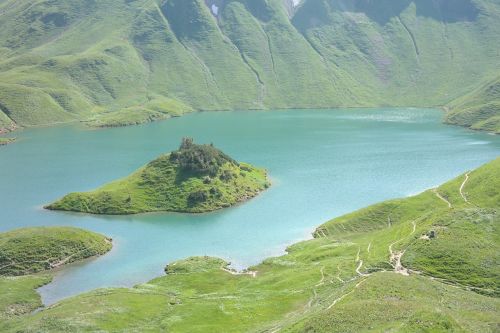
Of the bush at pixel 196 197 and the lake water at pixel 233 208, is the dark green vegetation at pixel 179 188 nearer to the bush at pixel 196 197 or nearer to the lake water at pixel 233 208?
the bush at pixel 196 197

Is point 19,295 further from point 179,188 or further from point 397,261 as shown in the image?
point 179,188

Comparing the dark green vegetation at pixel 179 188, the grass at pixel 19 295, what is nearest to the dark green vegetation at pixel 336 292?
the grass at pixel 19 295

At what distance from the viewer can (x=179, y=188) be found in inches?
5413

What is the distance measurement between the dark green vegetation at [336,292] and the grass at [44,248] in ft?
64.2

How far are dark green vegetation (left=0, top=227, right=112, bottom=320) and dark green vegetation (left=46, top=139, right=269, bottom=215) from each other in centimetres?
2321

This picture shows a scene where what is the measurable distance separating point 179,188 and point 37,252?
44476 millimetres

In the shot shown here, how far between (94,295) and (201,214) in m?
51.3

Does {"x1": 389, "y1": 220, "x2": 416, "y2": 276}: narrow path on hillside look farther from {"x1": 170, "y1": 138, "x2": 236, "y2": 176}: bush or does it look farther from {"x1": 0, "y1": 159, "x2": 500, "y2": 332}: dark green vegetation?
{"x1": 170, "y1": 138, "x2": 236, "y2": 176}: bush

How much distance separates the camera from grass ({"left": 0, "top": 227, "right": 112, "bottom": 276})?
96688 mm

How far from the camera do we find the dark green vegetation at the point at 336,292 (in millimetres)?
53469

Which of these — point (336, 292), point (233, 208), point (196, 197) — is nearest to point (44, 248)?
point (196, 197)

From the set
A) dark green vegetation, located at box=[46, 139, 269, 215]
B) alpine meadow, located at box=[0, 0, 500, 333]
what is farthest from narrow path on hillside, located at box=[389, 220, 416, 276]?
dark green vegetation, located at box=[46, 139, 269, 215]

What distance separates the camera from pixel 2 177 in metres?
174

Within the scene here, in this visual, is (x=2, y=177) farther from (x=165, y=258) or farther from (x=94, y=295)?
(x=94, y=295)
